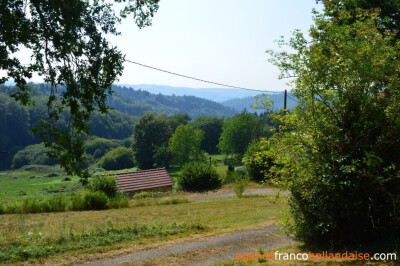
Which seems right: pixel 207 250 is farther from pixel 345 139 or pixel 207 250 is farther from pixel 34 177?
pixel 34 177

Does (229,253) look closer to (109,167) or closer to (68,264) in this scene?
(68,264)

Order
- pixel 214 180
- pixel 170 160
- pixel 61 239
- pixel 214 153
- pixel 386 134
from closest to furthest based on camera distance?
pixel 386 134, pixel 61 239, pixel 214 180, pixel 170 160, pixel 214 153

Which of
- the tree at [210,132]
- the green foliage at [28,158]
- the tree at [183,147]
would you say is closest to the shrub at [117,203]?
the tree at [183,147]

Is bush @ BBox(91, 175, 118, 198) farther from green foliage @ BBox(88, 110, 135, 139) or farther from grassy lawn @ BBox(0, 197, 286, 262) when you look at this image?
green foliage @ BBox(88, 110, 135, 139)

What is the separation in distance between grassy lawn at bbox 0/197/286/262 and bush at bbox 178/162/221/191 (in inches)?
487

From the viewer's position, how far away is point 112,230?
1137 cm

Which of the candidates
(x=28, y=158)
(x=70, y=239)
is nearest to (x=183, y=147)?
(x=70, y=239)

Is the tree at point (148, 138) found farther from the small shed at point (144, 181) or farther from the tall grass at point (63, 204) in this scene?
the tall grass at point (63, 204)

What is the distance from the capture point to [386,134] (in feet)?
26.5

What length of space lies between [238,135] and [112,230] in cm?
7979

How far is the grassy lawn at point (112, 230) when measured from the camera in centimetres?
951

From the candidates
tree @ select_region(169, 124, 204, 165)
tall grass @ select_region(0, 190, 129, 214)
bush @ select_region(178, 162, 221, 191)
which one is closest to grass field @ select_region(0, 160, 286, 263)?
tall grass @ select_region(0, 190, 129, 214)

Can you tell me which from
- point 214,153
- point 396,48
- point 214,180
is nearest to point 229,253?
point 396,48

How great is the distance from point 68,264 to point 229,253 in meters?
3.77
